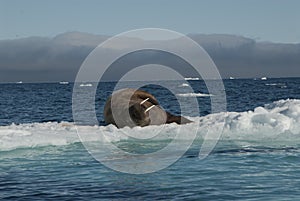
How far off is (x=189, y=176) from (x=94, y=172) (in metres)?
2.26

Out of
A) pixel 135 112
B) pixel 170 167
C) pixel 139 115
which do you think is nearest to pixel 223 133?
pixel 139 115

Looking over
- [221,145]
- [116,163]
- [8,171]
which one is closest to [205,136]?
[221,145]

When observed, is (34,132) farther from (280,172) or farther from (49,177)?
(280,172)

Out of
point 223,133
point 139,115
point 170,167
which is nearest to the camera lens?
point 170,167

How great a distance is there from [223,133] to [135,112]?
4.65 meters

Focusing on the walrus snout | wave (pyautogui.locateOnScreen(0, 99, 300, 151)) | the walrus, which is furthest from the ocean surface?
the walrus

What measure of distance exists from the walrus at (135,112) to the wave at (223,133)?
1.49m

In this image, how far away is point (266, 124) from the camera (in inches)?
725

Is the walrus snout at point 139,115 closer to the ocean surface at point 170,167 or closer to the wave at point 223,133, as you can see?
the wave at point 223,133

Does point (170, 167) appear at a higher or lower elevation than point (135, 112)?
lower

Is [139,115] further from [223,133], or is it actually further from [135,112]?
[223,133]

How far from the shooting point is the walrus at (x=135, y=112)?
69.1 feet

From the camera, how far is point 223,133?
704 inches

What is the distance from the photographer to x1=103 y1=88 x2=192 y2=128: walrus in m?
21.1
